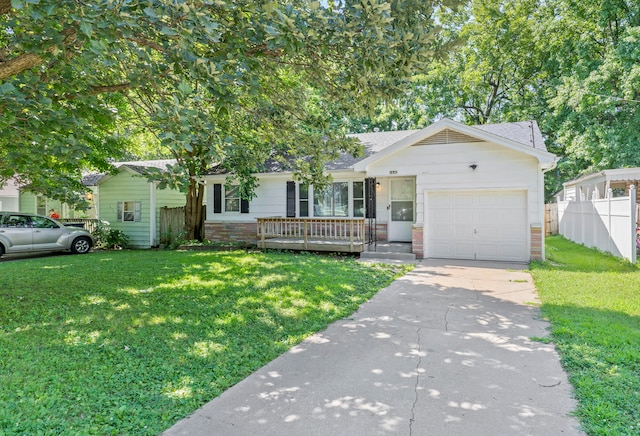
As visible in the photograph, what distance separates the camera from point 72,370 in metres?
3.52

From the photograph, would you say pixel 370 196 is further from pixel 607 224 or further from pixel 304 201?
pixel 607 224

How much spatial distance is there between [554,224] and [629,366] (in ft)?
60.0

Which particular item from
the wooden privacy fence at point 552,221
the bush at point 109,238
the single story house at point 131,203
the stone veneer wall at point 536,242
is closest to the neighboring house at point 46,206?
the single story house at point 131,203

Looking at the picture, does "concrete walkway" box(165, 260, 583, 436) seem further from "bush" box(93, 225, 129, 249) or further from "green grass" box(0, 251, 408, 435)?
"bush" box(93, 225, 129, 249)

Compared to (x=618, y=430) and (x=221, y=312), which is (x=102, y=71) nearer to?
(x=221, y=312)

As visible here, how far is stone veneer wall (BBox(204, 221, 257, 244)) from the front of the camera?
13.9 meters

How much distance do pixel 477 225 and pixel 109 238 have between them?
13602mm

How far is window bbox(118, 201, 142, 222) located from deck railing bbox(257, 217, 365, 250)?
6.19m

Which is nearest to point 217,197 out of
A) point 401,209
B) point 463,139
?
point 401,209

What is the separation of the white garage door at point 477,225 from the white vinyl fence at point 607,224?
209cm

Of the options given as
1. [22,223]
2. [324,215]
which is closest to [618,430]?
[324,215]

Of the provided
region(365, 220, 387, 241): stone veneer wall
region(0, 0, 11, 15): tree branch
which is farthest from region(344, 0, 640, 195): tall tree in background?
region(0, 0, 11, 15): tree branch

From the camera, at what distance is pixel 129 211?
15.8 meters

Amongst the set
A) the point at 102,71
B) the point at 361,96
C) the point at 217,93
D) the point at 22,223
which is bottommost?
the point at 22,223
